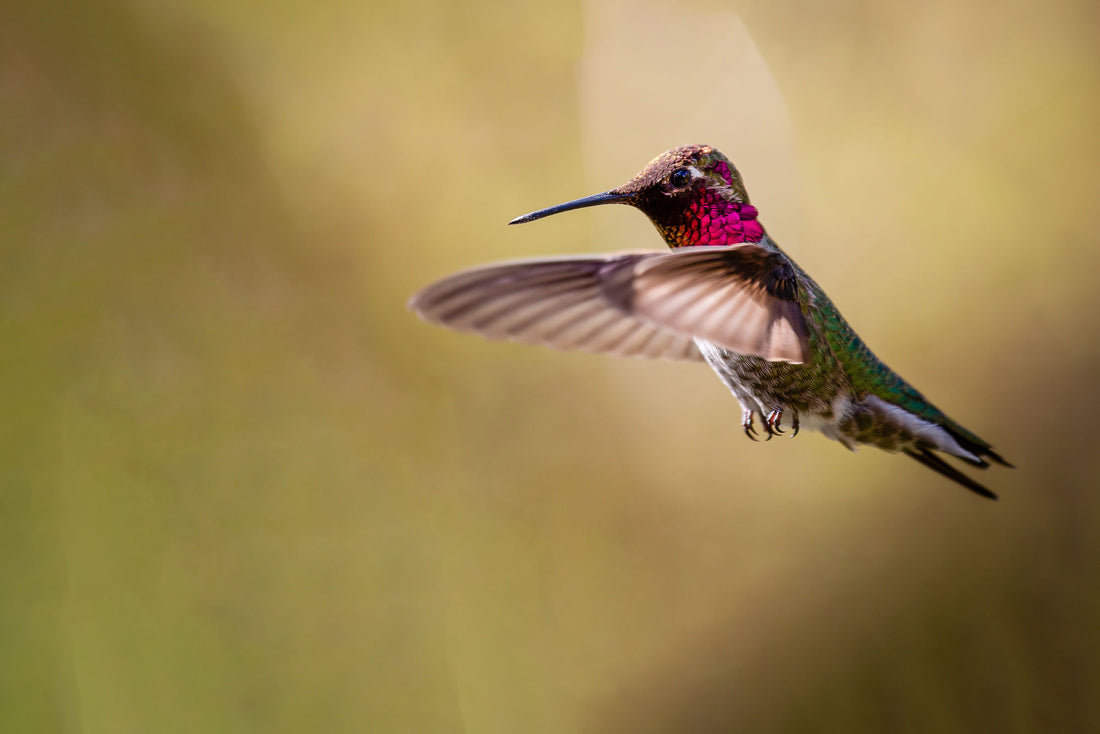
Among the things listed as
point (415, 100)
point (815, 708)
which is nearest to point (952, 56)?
point (415, 100)

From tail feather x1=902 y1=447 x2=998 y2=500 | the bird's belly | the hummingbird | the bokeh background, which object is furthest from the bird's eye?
the bokeh background

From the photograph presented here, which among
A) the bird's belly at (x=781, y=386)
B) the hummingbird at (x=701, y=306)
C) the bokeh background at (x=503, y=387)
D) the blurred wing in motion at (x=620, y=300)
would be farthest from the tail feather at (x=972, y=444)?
the bokeh background at (x=503, y=387)

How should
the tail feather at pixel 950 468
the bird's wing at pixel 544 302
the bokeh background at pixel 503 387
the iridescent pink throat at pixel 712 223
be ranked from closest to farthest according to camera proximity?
1. the bird's wing at pixel 544 302
2. the iridescent pink throat at pixel 712 223
3. the tail feather at pixel 950 468
4. the bokeh background at pixel 503 387

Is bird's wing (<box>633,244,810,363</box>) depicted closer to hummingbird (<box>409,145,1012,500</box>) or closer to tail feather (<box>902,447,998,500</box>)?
hummingbird (<box>409,145,1012,500</box>)

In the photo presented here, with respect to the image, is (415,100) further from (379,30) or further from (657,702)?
(657,702)

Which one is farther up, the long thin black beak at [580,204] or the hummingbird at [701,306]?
the long thin black beak at [580,204]

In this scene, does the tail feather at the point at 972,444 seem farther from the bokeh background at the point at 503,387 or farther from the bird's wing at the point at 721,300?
the bokeh background at the point at 503,387
